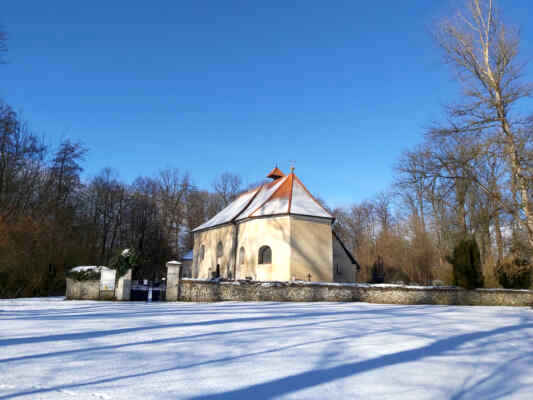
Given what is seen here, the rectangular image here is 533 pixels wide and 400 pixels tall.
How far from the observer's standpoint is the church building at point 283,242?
890 inches

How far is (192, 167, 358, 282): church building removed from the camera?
74.1 ft

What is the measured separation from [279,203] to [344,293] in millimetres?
9103

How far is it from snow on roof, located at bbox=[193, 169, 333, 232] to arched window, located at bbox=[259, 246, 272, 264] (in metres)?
2.13

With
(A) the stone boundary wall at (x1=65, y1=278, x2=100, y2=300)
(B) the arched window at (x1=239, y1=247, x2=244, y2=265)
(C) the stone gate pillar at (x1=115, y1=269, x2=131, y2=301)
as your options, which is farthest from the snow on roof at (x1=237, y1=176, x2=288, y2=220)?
(A) the stone boundary wall at (x1=65, y1=278, x2=100, y2=300)

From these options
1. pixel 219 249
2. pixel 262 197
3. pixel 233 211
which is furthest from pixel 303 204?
pixel 219 249

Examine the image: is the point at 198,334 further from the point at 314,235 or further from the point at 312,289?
the point at 314,235

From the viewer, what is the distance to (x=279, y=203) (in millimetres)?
24188

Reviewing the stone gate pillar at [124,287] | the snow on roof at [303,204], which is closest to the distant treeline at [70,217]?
the stone gate pillar at [124,287]

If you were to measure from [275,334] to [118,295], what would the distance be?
10.6m

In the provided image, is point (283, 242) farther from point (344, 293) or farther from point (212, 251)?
point (212, 251)

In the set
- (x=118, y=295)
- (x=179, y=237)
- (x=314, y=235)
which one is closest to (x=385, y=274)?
(x=314, y=235)

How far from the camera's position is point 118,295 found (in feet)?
50.9

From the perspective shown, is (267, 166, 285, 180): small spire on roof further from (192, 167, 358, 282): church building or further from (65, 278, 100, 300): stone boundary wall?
(65, 278, 100, 300): stone boundary wall

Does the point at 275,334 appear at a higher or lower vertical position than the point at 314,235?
lower
